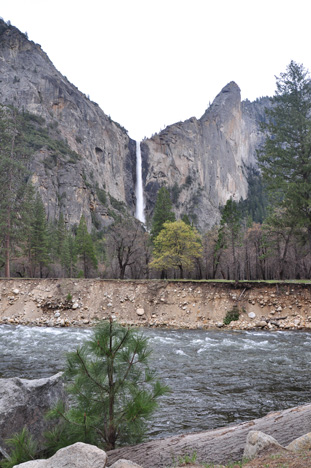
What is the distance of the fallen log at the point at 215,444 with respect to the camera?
4.22m

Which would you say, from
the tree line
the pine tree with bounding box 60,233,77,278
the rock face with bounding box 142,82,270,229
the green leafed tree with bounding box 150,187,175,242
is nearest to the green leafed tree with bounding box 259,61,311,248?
the tree line

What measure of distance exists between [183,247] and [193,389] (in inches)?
1268

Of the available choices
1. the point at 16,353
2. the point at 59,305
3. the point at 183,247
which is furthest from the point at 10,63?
the point at 16,353

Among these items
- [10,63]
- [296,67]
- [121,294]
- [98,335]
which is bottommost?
[121,294]

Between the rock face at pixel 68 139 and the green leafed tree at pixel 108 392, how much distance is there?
311 feet

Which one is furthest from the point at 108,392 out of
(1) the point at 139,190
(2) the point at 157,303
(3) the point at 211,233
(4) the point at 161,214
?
(1) the point at 139,190

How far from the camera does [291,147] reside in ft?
70.0

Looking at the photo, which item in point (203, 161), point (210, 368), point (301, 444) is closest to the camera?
point (301, 444)

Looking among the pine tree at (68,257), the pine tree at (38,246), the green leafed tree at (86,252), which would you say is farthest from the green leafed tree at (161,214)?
the pine tree at (38,246)

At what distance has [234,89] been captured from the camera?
178375mm

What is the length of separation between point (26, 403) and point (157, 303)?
1999 centimetres

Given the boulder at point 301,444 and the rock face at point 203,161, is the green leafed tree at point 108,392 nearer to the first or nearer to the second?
the boulder at point 301,444

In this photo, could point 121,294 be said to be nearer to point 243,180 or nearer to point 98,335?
point 98,335

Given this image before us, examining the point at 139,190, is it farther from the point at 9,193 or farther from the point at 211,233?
the point at 9,193
